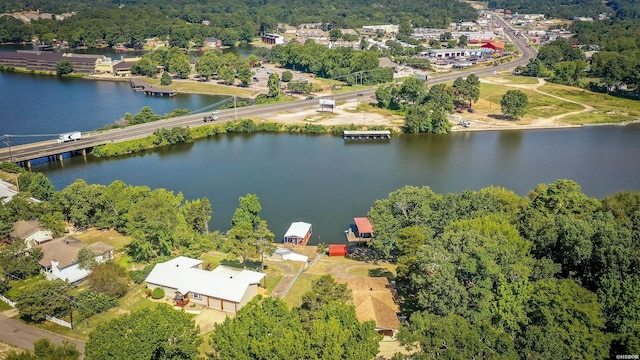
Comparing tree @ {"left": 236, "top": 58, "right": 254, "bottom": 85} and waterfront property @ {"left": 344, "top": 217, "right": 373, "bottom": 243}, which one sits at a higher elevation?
tree @ {"left": 236, "top": 58, "right": 254, "bottom": 85}

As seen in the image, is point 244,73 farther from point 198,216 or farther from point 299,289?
point 299,289

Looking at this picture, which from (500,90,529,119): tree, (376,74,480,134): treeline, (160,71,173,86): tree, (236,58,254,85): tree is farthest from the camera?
(160,71,173,86): tree

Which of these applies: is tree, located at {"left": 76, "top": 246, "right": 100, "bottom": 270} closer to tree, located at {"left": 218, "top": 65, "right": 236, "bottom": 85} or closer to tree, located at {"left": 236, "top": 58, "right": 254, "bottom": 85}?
tree, located at {"left": 236, "top": 58, "right": 254, "bottom": 85}

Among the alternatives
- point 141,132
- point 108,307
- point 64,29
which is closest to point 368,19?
point 64,29

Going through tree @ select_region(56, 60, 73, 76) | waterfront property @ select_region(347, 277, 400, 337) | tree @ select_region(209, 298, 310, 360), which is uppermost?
tree @ select_region(56, 60, 73, 76)

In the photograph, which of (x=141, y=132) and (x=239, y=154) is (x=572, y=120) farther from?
(x=141, y=132)

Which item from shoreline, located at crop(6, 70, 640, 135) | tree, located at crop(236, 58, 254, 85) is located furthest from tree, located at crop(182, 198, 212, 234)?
tree, located at crop(236, 58, 254, 85)
